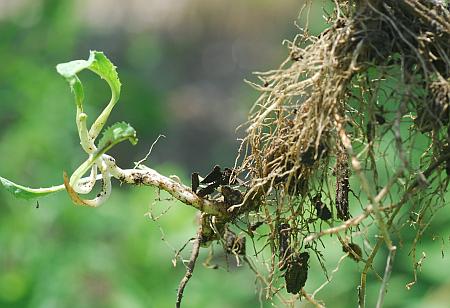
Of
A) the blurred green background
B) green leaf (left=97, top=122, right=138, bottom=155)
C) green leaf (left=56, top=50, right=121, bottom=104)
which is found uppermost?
the blurred green background

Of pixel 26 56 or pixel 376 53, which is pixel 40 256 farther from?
pixel 376 53

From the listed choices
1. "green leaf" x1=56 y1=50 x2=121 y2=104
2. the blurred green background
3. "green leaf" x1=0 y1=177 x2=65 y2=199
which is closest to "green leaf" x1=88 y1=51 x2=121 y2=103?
"green leaf" x1=56 y1=50 x2=121 y2=104

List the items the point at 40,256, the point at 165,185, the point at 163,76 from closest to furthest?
the point at 165,185 → the point at 40,256 → the point at 163,76

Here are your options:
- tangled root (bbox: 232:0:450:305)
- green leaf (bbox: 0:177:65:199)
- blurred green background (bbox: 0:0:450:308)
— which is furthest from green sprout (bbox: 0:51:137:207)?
blurred green background (bbox: 0:0:450:308)

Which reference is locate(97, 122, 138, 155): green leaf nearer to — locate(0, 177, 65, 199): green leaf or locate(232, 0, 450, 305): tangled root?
locate(0, 177, 65, 199): green leaf

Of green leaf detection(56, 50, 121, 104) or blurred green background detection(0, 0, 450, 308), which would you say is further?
blurred green background detection(0, 0, 450, 308)

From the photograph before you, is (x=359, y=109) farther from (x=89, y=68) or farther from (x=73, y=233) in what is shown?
(x=73, y=233)

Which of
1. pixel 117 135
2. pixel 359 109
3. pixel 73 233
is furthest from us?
pixel 73 233

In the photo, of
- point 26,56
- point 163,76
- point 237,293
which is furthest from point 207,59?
point 237,293

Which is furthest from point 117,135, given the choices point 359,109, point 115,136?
point 359,109

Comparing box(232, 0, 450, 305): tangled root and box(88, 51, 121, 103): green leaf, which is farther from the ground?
box(88, 51, 121, 103): green leaf

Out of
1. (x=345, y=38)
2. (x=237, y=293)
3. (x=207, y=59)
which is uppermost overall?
(x=207, y=59)
